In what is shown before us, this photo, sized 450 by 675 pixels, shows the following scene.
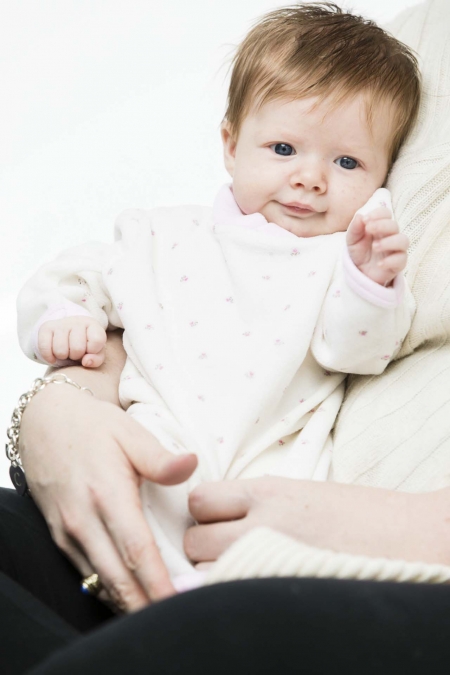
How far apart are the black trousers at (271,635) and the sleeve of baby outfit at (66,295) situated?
0.64 meters

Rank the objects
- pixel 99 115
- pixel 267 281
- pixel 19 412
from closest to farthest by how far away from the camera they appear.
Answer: pixel 19 412 → pixel 267 281 → pixel 99 115

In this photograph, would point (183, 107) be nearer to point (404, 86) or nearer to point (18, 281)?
point (18, 281)

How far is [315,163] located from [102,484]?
64 cm

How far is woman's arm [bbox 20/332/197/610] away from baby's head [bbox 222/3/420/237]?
1.56ft

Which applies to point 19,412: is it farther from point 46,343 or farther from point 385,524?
point 385,524

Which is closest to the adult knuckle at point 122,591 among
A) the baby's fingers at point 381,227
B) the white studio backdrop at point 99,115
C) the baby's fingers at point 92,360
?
the baby's fingers at point 92,360

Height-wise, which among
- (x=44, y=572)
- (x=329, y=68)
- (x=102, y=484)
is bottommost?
(x=44, y=572)

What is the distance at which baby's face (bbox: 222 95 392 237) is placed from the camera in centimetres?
134

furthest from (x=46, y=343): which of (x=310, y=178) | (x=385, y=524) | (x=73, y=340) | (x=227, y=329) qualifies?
(x=385, y=524)

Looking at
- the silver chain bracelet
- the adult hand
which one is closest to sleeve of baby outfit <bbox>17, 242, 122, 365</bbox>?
the silver chain bracelet

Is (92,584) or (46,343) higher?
(46,343)

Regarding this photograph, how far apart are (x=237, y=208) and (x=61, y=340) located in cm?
38

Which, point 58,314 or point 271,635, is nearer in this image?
point 271,635

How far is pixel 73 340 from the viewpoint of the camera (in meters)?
1.24
